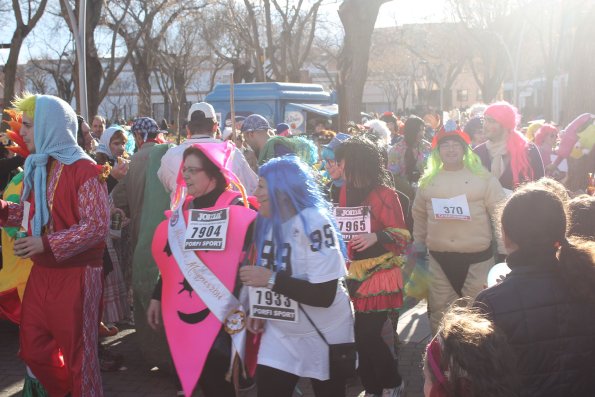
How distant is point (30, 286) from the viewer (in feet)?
13.6

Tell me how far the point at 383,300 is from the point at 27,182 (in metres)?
2.26

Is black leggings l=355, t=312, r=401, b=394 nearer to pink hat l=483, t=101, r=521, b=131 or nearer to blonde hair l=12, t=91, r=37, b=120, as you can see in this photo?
pink hat l=483, t=101, r=521, b=131

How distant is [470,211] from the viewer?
5.09 metres

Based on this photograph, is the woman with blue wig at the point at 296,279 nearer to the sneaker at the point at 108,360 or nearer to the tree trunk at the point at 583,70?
the sneaker at the point at 108,360

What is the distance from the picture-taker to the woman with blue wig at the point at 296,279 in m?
3.34

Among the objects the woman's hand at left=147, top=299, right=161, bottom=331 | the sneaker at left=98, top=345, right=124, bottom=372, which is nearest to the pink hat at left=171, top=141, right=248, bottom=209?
the woman's hand at left=147, top=299, right=161, bottom=331

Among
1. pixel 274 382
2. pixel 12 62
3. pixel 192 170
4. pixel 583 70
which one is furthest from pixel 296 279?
pixel 12 62

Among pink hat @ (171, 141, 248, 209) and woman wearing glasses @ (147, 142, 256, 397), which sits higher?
pink hat @ (171, 141, 248, 209)

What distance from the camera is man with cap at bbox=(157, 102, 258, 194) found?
16.8 feet

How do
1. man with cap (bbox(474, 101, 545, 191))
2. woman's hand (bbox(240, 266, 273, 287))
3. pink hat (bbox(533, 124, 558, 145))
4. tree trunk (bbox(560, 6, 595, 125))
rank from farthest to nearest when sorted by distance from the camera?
tree trunk (bbox(560, 6, 595, 125)) → pink hat (bbox(533, 124, 558, 145)) → man with cap (bbox(474, 101, 545, 191)) → woman's hand (bbox(240, 266, 273, 287))

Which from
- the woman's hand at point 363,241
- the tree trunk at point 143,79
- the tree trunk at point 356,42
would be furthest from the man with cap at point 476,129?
the tree trunk at point 143,79

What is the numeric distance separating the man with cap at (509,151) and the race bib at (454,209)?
98cm

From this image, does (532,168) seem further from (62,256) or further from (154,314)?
(62,256)

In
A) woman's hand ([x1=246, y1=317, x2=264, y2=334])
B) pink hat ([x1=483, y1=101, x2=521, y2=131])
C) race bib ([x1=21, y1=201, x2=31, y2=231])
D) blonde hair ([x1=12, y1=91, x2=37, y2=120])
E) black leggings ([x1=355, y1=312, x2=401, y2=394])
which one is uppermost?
blonde hair ([x1=12, y1=91, x2=37, y2=120])
